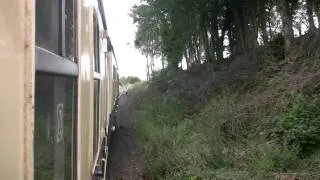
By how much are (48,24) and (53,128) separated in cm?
43

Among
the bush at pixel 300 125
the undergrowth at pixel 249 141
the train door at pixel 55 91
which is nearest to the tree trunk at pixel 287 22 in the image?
the undergrowth at pixel 249 141

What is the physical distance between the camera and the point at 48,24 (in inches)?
78.2

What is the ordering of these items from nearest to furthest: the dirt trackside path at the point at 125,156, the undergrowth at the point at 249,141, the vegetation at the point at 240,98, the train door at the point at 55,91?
the train door at the point at 55,91 → the undergrowth at the point at 249,141 → the vegetation at the point at 240,98 → the dirt trackside path at the point at 125,156

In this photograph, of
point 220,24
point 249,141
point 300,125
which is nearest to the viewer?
point 300,125

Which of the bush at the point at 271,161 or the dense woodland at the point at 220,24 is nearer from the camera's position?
the bush at the point at 271,161

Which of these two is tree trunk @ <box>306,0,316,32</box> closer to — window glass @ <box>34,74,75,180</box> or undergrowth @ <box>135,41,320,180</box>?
undergrowth @ <box>135,41,320,180</box>

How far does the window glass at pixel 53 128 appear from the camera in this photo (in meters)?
1.83

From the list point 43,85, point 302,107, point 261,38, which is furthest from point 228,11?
point 43,85

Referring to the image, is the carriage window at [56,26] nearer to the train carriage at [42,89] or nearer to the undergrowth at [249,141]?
the train carriage at [42,89]

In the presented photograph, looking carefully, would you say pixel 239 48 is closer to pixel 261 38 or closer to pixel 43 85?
pixel 261 38

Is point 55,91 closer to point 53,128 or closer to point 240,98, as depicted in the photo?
point 53,128

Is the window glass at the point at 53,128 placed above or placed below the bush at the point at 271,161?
above

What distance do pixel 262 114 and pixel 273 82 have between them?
183 centimetres

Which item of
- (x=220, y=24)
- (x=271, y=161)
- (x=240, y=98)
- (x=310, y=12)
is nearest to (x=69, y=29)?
(x=271, y=161)
